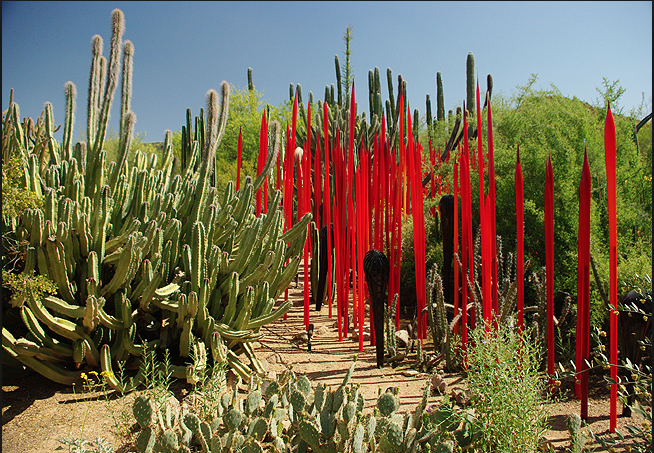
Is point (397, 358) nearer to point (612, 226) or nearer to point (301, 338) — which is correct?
point (301, 338)

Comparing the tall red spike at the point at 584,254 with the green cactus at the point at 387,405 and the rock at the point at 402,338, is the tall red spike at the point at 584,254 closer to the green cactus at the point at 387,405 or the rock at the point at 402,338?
the green cactus at the point at 387,405

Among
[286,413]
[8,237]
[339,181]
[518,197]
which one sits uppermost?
[339,181]

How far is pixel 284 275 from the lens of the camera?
3.22 m

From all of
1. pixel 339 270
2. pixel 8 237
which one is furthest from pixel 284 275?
pixel 8 237

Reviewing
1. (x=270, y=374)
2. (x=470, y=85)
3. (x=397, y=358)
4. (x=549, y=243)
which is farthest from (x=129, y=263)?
(x=470, y=85)

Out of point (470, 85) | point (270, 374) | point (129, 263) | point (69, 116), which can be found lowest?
point (270, 374)

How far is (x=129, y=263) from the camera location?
2457mm

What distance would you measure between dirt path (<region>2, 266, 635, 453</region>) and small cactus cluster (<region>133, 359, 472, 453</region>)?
0.87 feet

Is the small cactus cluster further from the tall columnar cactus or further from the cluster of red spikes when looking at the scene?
the cluster of red spikes

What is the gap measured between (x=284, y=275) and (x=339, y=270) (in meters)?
0.50

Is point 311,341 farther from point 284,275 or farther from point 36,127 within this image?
point 36,127

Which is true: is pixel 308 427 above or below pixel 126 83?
below

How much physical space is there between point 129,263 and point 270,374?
1.19m

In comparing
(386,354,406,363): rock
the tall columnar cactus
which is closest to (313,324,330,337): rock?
the tall columnar cactus
